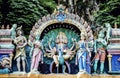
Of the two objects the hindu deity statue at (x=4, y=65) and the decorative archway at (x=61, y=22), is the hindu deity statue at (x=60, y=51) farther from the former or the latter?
the hindu deity statue at (x=4, y=65)

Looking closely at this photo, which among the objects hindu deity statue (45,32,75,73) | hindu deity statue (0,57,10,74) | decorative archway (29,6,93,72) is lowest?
hindu deity statue (0,57,10,74)

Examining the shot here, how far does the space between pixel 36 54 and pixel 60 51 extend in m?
0.83

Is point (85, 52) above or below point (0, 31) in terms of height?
below

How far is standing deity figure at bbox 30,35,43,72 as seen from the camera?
11711mm

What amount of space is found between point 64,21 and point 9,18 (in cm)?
644

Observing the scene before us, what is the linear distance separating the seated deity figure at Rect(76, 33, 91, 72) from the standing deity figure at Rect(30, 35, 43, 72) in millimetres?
1262

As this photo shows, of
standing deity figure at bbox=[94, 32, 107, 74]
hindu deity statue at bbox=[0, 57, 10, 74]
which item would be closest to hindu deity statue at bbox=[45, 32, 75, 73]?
standing deity figure at bbox=[94, 32, 107, 74]

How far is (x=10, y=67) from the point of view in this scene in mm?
11766

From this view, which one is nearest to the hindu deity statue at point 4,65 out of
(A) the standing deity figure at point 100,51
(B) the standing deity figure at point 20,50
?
(B) the standing deity figure at point 20,50

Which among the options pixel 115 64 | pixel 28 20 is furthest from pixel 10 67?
pixel 28 20

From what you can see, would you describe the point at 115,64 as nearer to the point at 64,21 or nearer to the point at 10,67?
the point at 64,21

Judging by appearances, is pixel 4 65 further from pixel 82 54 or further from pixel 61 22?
pixel 82 54

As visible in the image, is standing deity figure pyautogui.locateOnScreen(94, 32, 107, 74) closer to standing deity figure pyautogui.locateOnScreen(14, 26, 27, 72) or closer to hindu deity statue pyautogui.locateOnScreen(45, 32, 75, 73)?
hindu deity statue pyautogui.locateOnScreen(45, 32, 75, 73)

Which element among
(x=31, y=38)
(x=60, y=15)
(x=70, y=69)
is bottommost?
(x=70, y=69)
